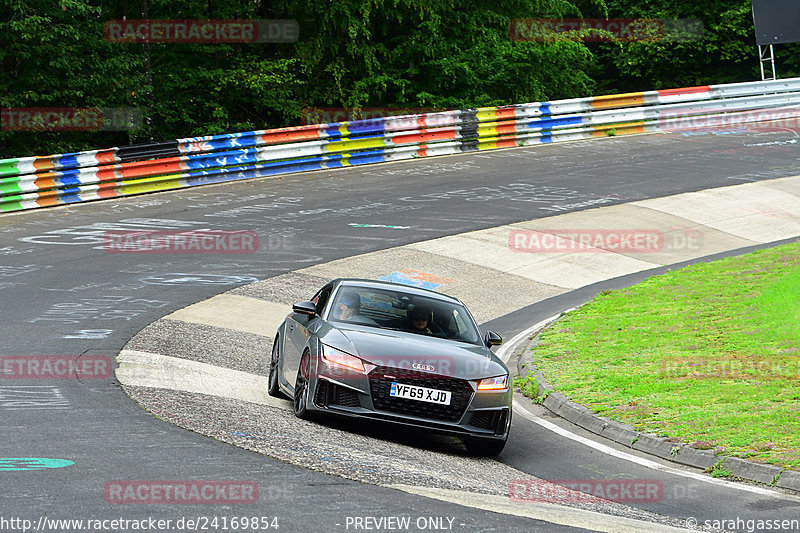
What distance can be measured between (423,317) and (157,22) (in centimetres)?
2312

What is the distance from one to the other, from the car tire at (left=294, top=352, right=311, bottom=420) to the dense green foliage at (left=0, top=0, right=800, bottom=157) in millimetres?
19252

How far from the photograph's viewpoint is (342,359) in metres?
9.55

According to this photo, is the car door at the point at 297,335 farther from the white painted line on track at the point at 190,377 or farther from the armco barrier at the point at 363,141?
the armco barrier at the point at 363,141

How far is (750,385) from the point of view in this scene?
37.3 ft

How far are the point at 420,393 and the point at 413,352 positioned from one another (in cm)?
45

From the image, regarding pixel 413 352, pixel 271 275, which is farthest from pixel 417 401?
pixel 271 275

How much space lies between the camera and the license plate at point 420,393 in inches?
371

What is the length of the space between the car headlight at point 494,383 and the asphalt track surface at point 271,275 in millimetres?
694

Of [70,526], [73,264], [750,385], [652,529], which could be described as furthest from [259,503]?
[73,264]

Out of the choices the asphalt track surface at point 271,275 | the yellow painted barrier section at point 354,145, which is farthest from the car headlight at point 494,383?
the yellow painted barrier section at point 354,145

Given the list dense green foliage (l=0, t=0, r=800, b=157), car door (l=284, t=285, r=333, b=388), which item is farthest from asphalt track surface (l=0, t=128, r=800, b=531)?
dense green foliage (l=0, t=0, r=800, b=157)

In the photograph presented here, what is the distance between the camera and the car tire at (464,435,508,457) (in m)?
9.69

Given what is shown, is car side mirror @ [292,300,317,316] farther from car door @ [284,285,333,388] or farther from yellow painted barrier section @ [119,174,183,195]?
yellow painted barrier section @ [119,174,183,195]

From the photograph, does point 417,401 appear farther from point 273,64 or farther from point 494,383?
point 273,64
